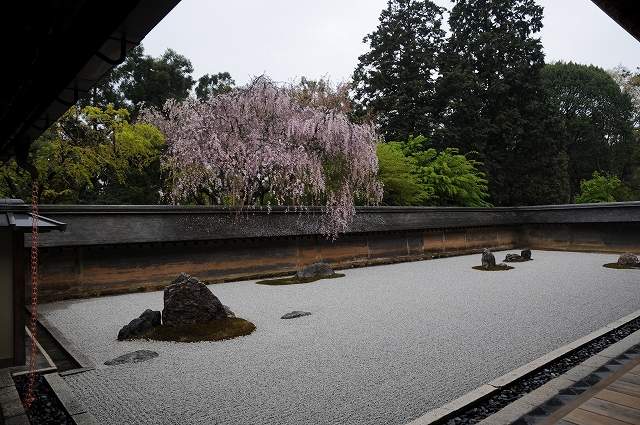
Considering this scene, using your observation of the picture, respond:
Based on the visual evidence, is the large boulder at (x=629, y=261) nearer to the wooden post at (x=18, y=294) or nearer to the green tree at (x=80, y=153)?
the wooden post at (x=18, y=294)

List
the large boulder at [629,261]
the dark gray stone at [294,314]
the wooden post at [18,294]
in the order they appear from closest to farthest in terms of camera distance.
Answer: the wooden post at [18,294], the dark gray stone at [294,314], the large boulder at [629,261]

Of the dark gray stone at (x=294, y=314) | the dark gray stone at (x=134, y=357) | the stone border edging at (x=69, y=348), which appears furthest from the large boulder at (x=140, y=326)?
the dark gray stone at (x=294, y=314)

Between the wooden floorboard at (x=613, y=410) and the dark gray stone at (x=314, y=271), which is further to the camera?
the dark gray stone at (x=314, y=271)

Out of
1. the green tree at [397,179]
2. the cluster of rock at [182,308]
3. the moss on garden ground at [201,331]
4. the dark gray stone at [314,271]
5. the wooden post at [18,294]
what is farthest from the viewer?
the green tree at [397,179]

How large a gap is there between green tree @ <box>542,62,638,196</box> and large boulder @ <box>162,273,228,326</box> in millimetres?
28371

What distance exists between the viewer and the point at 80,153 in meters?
13.2

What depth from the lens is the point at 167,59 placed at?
74.3ft

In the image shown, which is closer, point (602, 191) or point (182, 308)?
point (182, 308)

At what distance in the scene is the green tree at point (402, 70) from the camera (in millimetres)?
Result: 21078

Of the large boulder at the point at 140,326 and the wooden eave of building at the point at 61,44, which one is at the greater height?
the wooden eave of building at the point at 61,44

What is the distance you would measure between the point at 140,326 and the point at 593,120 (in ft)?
104

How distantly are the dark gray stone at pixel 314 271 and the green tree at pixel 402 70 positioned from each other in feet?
39.5

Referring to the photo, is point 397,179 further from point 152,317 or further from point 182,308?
point 152,317

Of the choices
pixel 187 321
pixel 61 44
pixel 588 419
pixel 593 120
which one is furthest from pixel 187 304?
pixel 593 120
